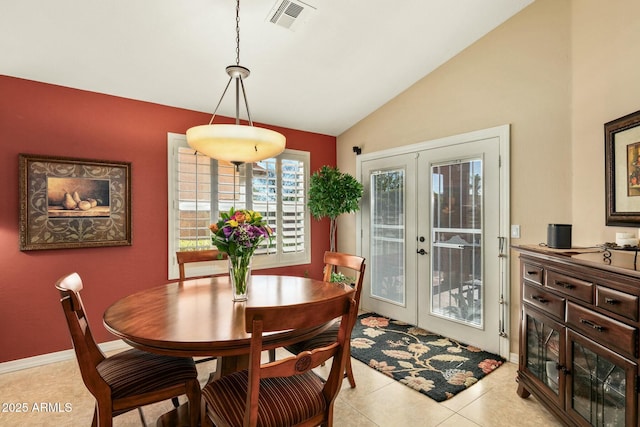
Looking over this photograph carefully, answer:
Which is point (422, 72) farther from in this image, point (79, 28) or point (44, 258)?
point (44, 258)

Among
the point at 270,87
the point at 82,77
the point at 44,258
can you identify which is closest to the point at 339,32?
the point at 270,87

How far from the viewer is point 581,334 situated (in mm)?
1748

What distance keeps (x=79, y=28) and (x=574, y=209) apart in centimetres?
400

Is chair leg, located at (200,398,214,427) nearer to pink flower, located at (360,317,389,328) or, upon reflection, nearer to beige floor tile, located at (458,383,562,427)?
beige floor tile, located at (458,383,562,427)

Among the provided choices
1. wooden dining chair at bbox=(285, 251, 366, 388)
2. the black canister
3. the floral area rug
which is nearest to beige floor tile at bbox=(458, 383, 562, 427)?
the floral area rug

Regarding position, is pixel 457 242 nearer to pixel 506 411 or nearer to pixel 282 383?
pixel 506 411

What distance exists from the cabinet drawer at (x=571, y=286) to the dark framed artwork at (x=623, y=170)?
567mm

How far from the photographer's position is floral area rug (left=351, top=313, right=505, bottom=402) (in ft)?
8.21

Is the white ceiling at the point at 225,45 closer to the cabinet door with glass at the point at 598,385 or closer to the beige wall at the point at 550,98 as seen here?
the beige wall at the point at 550,98

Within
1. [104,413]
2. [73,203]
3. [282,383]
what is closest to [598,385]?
[282,383]

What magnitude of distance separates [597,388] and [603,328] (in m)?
0.35

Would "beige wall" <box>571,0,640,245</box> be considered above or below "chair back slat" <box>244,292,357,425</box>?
above

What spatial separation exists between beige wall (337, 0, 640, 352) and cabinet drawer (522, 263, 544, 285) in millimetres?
569

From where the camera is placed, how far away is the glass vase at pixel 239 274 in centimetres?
197
